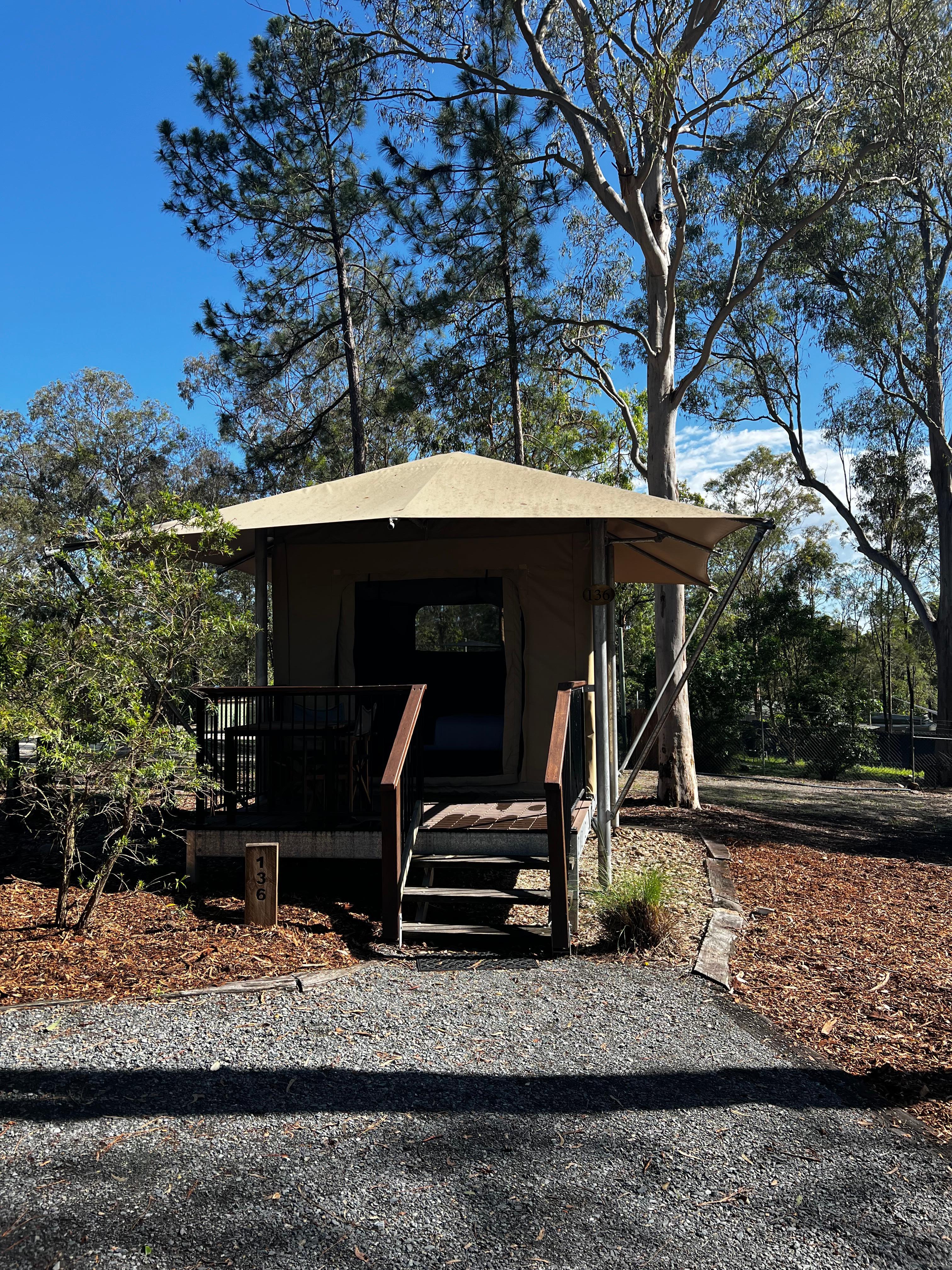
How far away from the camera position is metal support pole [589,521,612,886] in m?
6.48

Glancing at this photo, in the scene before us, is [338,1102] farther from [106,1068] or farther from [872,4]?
[872,4]

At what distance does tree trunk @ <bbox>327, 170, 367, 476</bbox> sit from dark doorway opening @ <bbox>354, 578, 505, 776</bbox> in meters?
6.90

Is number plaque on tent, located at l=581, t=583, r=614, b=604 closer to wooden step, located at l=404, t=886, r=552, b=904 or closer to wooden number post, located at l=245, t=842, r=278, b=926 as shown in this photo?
wooden step, located at l=404, t=886, r=552, b=904

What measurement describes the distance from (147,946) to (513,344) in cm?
1304

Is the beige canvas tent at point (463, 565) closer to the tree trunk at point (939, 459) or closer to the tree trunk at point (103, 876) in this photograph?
the tree trunk at point (103, 876)

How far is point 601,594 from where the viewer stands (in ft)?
22.2

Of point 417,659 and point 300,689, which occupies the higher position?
point 417,659

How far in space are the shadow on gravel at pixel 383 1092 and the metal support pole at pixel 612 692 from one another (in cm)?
341

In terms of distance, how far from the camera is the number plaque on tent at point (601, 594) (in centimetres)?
675

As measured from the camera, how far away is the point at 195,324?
15.6 metres

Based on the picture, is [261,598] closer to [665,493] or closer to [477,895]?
[477,895]

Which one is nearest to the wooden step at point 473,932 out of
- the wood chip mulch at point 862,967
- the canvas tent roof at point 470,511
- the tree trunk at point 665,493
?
the wood chip mulch at point 862,967

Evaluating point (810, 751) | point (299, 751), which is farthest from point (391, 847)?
point (810, 751)

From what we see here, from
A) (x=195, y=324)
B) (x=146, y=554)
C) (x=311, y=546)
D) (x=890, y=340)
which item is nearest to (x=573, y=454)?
(x=890, y=340)
